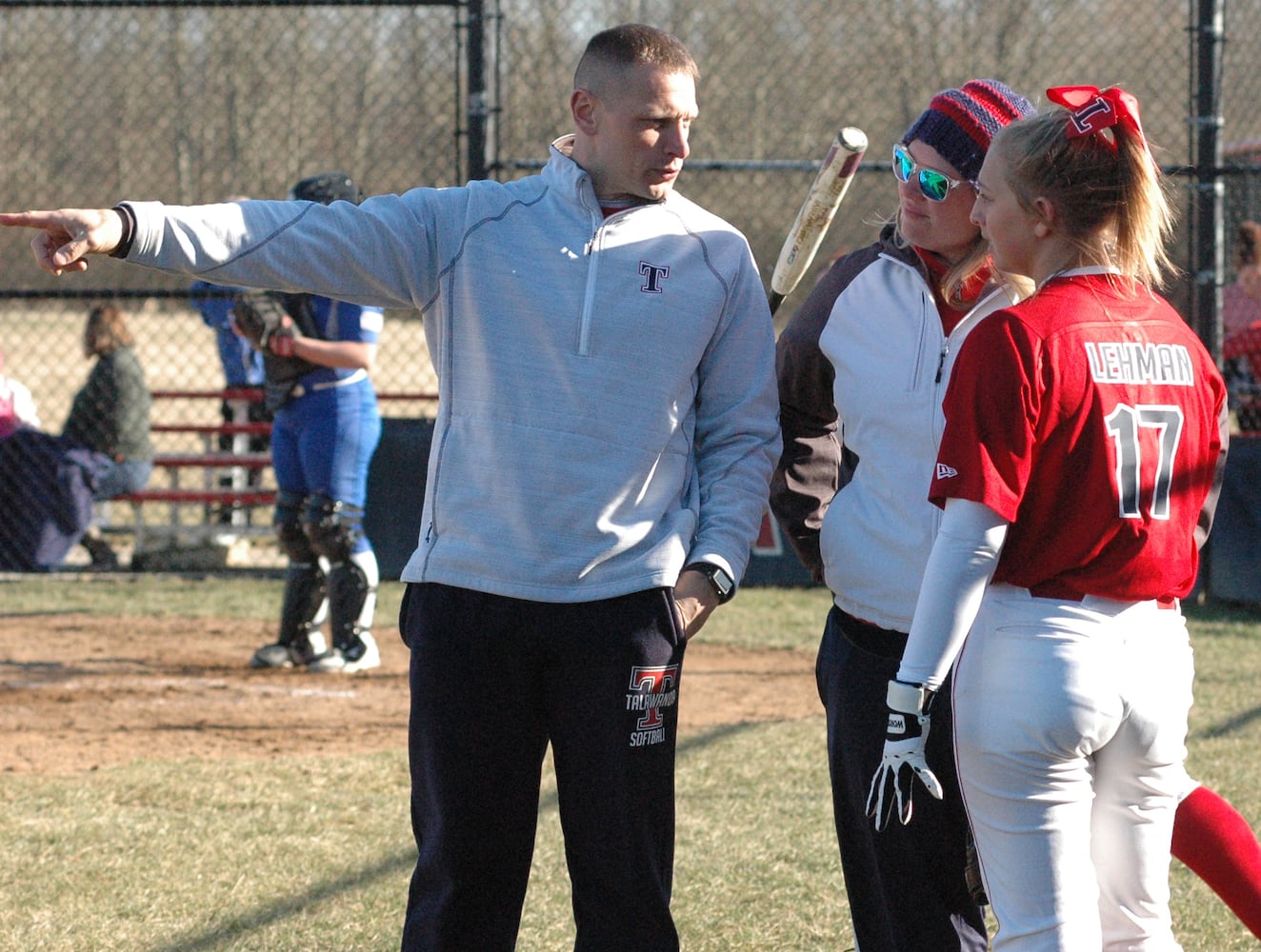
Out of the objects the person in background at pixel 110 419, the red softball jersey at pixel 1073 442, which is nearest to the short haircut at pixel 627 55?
the red softball jersey at pixel 1073 442

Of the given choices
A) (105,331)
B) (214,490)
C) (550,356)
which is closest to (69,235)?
(550,356)

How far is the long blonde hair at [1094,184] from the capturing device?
2193mm

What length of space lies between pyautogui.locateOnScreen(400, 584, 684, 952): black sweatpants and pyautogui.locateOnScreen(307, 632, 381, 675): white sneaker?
3.89m

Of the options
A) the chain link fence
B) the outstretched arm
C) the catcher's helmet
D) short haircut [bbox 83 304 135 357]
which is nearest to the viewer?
the outstretched arm

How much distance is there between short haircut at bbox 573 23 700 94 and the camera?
2604 millimetres

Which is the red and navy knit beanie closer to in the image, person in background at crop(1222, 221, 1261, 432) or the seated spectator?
person in background at crop(1222, 221, 1261, 432)

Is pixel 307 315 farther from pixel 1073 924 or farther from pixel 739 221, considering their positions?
pixel 739 221

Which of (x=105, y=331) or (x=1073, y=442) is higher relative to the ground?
(x=1073, y=442)

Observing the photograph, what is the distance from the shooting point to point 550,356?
2.54 m

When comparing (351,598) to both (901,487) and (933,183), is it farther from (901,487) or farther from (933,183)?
(933,183)

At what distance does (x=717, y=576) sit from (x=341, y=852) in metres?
1.89

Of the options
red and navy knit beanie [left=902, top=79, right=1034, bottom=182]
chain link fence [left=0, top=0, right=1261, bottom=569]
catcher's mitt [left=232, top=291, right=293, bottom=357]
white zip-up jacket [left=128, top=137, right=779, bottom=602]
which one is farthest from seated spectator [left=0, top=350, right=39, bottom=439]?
red and navy knit beanie [left=902, top=79, right=1034, bottom=182]

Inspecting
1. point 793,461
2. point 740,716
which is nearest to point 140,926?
point 793,461

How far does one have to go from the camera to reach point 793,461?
113 inches
